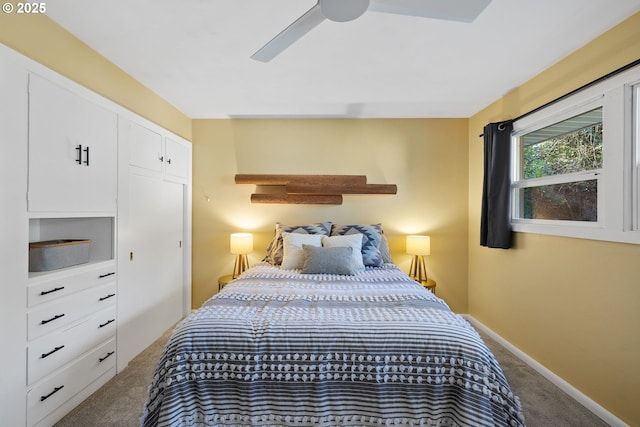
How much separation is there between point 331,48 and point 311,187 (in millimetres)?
1640

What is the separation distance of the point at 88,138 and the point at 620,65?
11.5 feet

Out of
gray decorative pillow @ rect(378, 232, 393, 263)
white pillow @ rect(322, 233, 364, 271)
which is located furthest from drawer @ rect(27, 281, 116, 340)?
gray decorative pillow @ rect(378, 232, 393, 263)

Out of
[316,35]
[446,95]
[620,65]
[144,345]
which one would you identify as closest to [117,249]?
[144,345]

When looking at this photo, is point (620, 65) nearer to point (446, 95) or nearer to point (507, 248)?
point (446, 95)

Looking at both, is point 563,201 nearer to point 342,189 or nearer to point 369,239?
point 369,239

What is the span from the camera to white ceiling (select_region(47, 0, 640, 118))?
5.45ft

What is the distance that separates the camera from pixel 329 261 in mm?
2578

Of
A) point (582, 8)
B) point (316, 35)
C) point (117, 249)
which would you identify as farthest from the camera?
point (117, 249)

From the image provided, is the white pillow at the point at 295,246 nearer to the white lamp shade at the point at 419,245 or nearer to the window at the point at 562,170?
the white lamp shade at the point at 419,245

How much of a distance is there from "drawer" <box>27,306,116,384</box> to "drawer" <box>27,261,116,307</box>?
226 mm

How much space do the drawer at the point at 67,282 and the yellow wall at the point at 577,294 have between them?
3472 millimetres

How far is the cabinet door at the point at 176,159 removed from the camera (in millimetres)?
3010

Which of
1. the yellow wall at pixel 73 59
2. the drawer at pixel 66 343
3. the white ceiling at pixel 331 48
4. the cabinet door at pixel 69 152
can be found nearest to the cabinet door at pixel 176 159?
the yellow wall at pixel 73 59

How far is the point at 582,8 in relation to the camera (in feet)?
5.35
